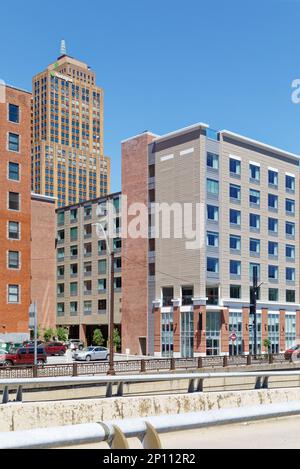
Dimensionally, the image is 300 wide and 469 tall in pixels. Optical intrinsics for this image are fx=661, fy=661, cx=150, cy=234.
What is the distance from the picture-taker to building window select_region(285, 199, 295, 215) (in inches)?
3270

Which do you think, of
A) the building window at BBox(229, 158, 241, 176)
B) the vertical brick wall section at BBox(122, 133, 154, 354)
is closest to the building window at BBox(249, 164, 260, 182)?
the building window at BBox(229, 158, 241, 176)

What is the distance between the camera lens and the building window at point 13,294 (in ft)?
213

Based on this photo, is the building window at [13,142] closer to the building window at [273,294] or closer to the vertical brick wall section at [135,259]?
the vertical brick wall section at [135,259]

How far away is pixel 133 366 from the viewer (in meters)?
42.9

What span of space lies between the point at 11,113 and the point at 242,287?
31967 mm

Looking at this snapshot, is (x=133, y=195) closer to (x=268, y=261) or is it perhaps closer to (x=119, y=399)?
(x=268, y=261)

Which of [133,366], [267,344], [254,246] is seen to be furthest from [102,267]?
[133,366]

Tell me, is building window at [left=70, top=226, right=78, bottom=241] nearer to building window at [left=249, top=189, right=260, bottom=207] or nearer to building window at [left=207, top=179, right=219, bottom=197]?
building window at [left=249, top=189, right=260, bottom=207]

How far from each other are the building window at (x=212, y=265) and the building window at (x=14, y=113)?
81.9 ft

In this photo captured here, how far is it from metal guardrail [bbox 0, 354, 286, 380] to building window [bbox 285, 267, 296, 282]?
29.2m

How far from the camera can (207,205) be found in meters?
72.2

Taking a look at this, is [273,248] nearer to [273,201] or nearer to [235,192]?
[273,201]

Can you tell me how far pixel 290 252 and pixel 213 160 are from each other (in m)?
17.9

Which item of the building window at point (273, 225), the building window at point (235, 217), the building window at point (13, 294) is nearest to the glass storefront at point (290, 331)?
the building window at point (273, 225)
